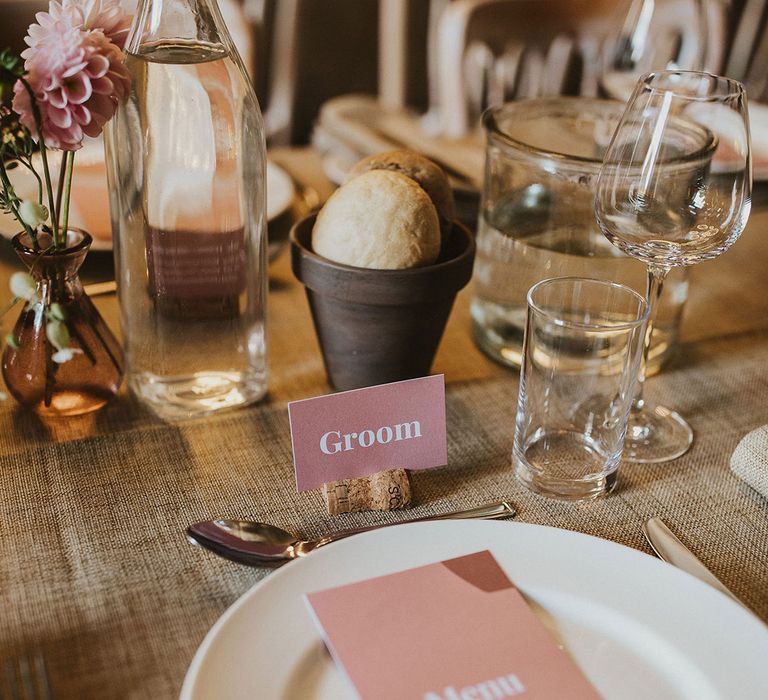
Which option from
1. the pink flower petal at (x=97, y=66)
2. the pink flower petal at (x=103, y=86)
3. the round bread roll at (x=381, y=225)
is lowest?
the round bread roll at (x=381, y=225)

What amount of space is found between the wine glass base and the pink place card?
0.17 m

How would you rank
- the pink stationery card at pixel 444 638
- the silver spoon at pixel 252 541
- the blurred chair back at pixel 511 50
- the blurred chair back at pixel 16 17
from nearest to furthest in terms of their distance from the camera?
the pink stationery card at pixel 444 638, the silver spoon at pixel 252 541, the blurred chair back at pixel 511 50, the blurred chair back at pixel 16 17

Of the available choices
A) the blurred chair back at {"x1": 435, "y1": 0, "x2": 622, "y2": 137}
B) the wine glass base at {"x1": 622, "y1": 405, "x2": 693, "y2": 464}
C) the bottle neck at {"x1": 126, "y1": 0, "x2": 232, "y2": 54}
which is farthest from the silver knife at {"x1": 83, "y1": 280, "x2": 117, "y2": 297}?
the blurred chair back at {"x1": 435, "y1": 0, "x2": 622, "y2": 137}

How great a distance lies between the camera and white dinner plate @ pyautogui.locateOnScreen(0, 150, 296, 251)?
85 cm

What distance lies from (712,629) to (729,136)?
344 millimetres

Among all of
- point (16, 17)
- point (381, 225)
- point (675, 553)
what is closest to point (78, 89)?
point (381, 225)

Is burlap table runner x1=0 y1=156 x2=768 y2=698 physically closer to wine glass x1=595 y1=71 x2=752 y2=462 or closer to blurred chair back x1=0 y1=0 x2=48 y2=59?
wine glass x1=595 y1=71 x2=752 y2=462

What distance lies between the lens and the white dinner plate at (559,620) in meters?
0.45

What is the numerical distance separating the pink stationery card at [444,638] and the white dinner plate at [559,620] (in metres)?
0.01

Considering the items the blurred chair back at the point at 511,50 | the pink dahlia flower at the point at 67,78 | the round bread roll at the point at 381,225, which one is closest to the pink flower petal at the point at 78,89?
the pink dahlia flower at the point at 67,78

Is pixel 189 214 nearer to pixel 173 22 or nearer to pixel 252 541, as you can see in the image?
pixel 173 22

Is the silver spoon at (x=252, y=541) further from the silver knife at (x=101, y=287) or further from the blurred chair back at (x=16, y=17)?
the blurred chair back at (x=16, y=17)

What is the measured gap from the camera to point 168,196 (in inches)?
26.6

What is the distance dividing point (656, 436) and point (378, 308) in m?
0.26
